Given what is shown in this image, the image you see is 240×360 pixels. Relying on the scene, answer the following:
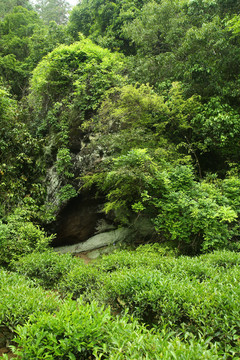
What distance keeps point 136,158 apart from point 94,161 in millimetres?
3015

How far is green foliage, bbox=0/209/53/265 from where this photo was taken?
19.8 feet

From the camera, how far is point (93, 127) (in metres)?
8.99

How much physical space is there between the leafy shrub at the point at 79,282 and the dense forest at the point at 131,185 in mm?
36

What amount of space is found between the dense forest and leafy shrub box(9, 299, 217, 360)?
1 centimetres

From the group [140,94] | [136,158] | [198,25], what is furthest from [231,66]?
[136,158]

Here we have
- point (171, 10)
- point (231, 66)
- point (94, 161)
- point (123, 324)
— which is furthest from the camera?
point (171, 10)

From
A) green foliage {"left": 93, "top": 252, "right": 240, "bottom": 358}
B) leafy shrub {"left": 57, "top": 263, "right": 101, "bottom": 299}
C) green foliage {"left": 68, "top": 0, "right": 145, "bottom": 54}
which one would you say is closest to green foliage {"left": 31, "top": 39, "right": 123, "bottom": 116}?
green foliage {"left": 68, "top": 0, "right": 145, "bottom": 54}

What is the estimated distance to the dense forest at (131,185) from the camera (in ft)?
7.48

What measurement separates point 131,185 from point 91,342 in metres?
4.82

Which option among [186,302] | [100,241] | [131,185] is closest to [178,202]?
[131,185]

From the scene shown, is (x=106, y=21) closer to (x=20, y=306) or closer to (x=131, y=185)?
(x=131, y=185)

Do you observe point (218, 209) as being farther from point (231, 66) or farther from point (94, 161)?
point (231, 66)

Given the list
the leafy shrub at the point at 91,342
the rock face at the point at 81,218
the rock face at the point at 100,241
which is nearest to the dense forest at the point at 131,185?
the leafy shrub at the point at 91,342

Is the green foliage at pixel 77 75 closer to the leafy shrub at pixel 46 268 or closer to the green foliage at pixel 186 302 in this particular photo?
the leafy shrub at pixel 46 268
